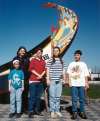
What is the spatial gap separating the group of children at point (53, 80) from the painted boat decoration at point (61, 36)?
3.02 meters

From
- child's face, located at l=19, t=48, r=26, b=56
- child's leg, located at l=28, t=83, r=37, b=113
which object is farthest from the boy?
child's face, located at l=19, t=48, r=26, b=56

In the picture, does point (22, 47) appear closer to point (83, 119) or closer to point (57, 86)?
point (57, 86)

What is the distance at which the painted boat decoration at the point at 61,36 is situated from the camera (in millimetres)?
12281

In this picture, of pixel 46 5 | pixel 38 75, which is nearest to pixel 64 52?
pixel 46 5

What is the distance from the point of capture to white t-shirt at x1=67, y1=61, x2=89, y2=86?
8828 millimetres

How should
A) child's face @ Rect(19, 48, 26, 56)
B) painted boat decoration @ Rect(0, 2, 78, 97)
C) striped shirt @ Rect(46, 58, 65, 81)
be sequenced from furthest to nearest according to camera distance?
1. painted boat decoration @ Rect(0, 2, 78, 97)
2. child's face @ Rect(19, 48, 26, 56)
3. striped shirt @ Rect(46, 58, 65, 81)

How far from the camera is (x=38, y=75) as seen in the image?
29.6ft

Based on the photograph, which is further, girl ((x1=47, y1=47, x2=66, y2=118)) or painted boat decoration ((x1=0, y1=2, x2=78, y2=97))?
painted boat decoration ((x1=0, y1=2, x2=78, y2=97))

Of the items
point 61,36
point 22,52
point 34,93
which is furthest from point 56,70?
point 61,36

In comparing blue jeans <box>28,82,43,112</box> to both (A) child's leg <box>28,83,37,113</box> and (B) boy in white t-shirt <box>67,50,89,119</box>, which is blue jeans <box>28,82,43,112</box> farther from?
(B) boy in white t-shirt <box>67,50,89,119</box>

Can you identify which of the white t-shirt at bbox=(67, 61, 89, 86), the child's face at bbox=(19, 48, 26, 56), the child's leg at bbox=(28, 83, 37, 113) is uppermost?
the child's face at bbox=(19, 48, 26, 56)

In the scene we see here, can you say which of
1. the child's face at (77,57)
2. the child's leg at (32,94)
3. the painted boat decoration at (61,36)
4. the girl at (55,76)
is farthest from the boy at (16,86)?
the painted boat decoration at (61,36)

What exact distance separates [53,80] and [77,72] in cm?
59

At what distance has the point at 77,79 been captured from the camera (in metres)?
8.84
